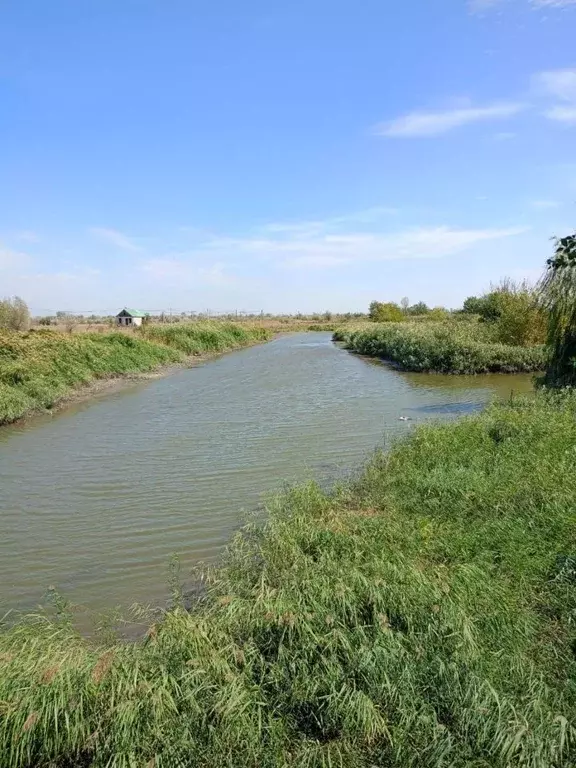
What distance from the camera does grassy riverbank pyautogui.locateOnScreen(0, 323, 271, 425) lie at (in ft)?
58.3

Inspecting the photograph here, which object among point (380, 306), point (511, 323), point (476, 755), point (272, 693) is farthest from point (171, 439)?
point (380, 306)

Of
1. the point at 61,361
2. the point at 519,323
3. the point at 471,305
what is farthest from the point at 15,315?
the point at 471,305

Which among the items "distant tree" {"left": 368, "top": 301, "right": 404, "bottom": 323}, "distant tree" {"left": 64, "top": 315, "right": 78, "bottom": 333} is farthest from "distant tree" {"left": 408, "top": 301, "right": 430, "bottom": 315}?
"distant tree" {"left": 64, "top": 315, "right": 78, "bottom": 333}

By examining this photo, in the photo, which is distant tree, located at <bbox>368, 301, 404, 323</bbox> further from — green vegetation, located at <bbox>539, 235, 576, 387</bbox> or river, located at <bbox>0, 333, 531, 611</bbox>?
green vegetation, located at <bbox>539, 235, 576, 387</bbox>

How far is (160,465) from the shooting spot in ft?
37.7

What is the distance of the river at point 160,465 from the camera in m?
7.01

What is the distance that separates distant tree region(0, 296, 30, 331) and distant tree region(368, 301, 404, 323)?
36623 mm

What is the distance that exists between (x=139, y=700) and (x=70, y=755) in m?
0.46

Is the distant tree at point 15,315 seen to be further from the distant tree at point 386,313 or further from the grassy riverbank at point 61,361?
the distant tree at point 386,313

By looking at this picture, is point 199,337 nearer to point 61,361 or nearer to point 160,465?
point 61,361

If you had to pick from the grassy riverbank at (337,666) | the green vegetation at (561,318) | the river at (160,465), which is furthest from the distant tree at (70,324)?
the grassy riverbank at (337,666)

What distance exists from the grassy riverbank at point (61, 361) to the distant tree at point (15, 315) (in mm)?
9775

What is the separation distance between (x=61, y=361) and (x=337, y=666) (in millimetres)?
20312

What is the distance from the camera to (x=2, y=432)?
15.1 meters
